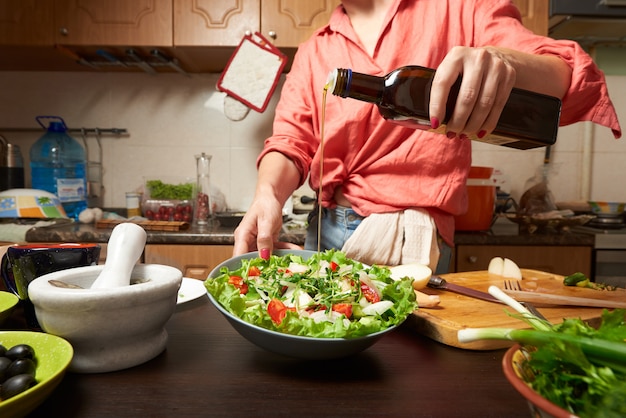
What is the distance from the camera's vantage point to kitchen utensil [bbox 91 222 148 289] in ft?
1.99

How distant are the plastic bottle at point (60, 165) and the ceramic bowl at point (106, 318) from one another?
191 cm

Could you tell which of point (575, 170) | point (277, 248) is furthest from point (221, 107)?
point (575, 170)

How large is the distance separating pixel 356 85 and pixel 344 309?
40 cm

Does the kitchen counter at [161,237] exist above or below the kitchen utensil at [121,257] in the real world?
below

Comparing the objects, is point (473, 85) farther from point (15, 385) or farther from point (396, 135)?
point (15, 385)

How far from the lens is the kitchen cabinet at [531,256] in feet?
5.89

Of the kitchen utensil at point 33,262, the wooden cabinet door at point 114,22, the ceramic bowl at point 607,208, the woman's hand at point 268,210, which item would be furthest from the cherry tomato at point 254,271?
the ceramic bowl at point 607,208

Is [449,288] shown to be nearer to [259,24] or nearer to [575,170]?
[259,24]

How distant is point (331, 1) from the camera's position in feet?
6.53

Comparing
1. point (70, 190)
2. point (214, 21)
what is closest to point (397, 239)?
point (214, 21)

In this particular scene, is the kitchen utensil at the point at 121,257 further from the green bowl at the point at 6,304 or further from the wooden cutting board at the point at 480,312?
the wooden cutting board at the point at 480,312

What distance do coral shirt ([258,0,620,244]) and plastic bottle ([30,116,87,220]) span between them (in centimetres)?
150

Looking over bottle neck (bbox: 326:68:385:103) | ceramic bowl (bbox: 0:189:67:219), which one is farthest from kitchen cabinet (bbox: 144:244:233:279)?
bottle neck (bbox: 326:68:385:103)

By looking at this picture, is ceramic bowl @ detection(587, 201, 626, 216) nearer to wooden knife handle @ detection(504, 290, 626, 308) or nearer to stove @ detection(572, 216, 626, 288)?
stove @ detection(572, 216, 626, 288)
